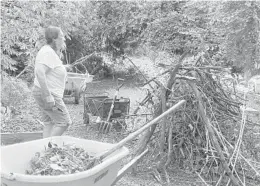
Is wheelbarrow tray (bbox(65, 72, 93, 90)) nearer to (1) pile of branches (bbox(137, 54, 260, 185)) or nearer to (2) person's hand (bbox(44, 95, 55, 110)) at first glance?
(1) pile of branches (bbox(137, 54, 260, 185))

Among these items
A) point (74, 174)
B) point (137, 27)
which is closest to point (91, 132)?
point (74, 174)

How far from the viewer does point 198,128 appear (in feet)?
15.7

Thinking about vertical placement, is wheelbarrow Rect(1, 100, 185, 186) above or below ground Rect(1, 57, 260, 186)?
above

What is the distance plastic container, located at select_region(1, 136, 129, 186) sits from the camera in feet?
7.88

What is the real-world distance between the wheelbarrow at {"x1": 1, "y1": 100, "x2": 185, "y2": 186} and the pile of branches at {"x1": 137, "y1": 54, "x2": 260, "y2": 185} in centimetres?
147

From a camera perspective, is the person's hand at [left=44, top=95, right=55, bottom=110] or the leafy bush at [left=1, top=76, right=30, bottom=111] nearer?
the person's hand at [left=44, top=95, right=55, bottom=110]

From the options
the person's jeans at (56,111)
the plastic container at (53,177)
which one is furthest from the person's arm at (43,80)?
the plastic container at (53,177)

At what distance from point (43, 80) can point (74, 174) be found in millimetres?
1967

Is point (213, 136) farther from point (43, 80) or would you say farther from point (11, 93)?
point (11, 93)

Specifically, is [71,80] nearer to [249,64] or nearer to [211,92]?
[249,64]

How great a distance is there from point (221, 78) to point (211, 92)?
66 cm

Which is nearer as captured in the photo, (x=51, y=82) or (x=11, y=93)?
(x=51, y=82)

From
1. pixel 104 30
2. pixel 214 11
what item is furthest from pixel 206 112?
pixel 104 30

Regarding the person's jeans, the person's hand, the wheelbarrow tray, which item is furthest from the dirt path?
the person's hand
